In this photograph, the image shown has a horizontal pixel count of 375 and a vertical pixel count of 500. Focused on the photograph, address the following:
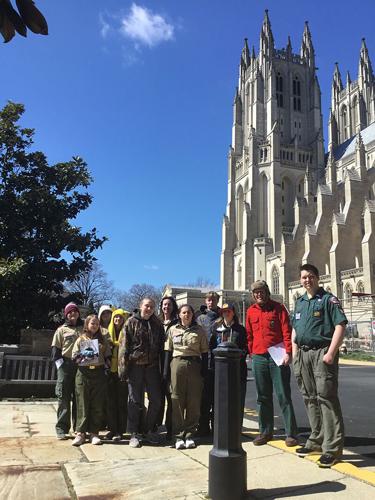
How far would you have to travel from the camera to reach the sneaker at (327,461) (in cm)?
406

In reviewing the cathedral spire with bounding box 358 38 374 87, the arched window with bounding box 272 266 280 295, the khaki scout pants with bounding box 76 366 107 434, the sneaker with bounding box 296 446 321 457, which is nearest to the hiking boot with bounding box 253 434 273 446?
the sneaker with bounding box 296 446 321 457

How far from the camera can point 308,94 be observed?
77188 millimetres

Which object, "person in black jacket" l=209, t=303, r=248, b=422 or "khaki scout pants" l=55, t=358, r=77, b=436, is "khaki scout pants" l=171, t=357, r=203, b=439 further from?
"khaki scout pants" l=55, t=358, r=77, b=436

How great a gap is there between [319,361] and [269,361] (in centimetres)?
78

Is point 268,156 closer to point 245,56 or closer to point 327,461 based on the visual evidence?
point 245,56

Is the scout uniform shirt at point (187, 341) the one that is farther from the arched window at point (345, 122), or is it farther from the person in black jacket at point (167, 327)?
the arched window at point (345, 122)

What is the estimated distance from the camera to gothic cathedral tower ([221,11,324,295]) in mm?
63062

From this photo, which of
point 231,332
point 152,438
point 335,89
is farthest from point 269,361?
point 335,89

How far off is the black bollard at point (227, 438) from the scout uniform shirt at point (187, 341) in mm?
1755

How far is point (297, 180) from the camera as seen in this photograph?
6731 cm

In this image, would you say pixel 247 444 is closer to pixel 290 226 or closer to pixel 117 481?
pixel 117 481

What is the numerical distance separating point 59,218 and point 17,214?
1051 mm

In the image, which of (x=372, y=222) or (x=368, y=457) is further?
(x=372, y=222)

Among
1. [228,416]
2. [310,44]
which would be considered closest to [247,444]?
[228,416]
